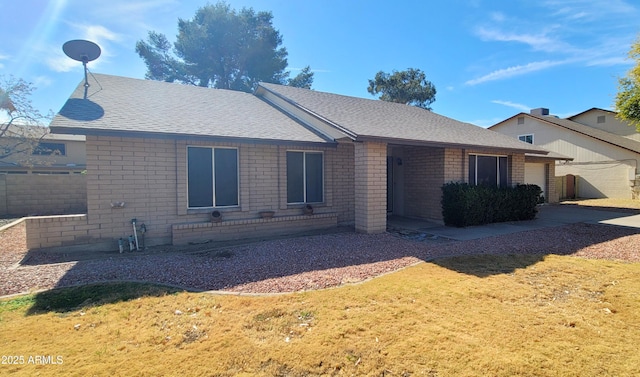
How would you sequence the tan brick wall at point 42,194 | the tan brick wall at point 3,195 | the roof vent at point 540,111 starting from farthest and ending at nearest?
1. the roof vent at point 540,111
2. the tan brick wall at point 42,194
3. the tan brick wall at point 3,195

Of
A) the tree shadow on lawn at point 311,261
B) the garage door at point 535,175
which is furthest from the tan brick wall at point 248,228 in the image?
the garage door at point 535,175

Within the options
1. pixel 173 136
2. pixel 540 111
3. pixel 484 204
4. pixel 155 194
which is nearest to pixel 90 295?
pixel 155 194

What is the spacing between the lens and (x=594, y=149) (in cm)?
2191

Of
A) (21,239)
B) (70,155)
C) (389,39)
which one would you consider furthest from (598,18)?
(70,155)

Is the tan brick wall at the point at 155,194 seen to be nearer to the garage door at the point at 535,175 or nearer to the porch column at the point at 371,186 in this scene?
the porch column at the point at 371,186

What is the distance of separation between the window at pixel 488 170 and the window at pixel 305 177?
565 centimetres

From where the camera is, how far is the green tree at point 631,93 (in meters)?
17.1

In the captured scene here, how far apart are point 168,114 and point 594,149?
2638 centimetres

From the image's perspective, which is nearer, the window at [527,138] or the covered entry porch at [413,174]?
the covered entry porch at [413,174]

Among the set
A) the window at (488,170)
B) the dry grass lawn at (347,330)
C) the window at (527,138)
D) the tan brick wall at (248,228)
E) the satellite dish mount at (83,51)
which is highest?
the satellite dish mount at (83,51)

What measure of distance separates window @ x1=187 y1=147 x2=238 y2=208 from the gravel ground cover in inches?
57.0

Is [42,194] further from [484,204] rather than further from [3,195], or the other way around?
[484,204]

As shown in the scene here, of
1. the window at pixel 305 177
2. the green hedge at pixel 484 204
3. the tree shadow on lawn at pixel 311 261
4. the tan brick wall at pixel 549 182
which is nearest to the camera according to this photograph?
the tree shadow on lawn at pixel 311 261

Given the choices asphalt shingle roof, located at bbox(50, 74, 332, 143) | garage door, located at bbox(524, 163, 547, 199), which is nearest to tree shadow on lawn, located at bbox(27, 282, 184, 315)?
asphalt shingle roof, located at bbox(50, 74, 332, 143)
